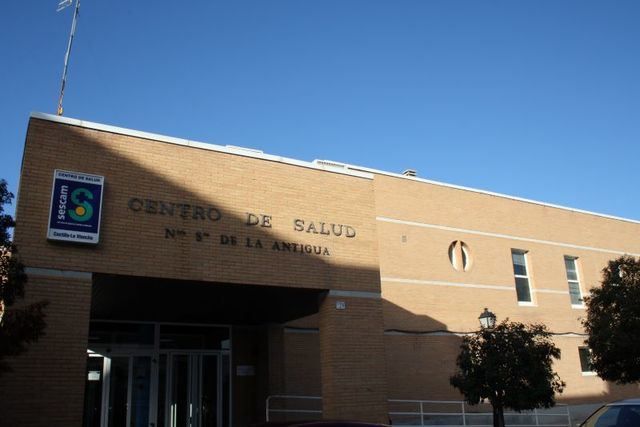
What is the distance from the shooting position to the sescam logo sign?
10.1 metres

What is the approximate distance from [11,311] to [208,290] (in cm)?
469

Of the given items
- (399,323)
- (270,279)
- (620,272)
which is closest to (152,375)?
(270,279)

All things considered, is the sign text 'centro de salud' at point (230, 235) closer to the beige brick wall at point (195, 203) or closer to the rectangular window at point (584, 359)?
the beige brick wall at point (195, 203)

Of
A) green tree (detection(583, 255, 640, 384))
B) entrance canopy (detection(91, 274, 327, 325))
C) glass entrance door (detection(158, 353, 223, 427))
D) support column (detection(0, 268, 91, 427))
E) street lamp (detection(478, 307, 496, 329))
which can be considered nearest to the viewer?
support column (detection(0, 268, 91, 427))

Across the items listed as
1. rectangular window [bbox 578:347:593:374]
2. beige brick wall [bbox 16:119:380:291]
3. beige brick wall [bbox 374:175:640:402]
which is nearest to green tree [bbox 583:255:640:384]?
beige brick wall [bbox 374:175:640:402]

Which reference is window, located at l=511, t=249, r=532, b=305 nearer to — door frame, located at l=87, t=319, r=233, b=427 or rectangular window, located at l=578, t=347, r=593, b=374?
rectangular window, located at l=578, t=347, r=593, b=374

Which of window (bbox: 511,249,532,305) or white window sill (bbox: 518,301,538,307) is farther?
window (bbox: 511,249,532,305)

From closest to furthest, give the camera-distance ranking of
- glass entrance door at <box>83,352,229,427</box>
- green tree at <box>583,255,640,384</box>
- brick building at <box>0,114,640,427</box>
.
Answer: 1. brick building at <box>0,114,640,427</box>
2. glass entrance door at <box>83,352,229,427</box>
3. green tree at <box>583,255,640,384</box>

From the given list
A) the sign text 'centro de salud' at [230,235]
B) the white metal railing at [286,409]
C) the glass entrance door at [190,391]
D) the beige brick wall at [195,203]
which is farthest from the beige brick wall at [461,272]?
the sign text 'centro de salud' at [230,235]

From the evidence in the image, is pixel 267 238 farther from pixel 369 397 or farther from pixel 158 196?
pixel 369 397

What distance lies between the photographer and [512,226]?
25.4m

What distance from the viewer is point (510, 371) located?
1309 cm

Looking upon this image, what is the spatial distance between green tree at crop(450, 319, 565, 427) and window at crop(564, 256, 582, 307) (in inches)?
568

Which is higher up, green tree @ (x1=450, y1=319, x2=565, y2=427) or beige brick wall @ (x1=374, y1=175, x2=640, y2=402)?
beige brick wall @ (x1=374, y1=175, x2=640, y2=402)
